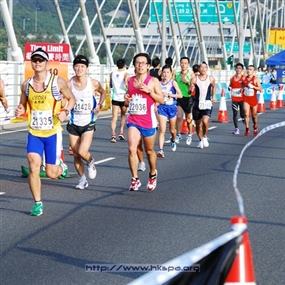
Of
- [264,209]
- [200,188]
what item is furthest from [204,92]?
[264,209]

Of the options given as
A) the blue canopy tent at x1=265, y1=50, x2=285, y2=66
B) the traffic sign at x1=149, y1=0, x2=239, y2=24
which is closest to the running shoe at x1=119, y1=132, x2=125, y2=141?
the blue canopy tent at x1=265, y1=50, x2=285, y2=66

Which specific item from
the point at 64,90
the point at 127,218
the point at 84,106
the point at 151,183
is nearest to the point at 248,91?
the point at 84,106

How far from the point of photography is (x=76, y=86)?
524 inches

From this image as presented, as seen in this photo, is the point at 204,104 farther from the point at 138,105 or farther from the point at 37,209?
the point at 37,209

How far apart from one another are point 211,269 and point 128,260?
435 centimetres

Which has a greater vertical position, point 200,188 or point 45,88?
point 45,88

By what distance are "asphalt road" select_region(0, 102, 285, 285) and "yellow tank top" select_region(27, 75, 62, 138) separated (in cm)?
90

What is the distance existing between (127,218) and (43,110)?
60.2 inches

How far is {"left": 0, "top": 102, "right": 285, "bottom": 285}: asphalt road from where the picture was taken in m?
8.12

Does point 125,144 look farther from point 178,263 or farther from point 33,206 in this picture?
point 178,263

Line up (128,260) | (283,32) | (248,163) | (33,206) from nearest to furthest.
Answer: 1. (128,260)
2. (33,206)
3. (248,163)
4. (283,32)

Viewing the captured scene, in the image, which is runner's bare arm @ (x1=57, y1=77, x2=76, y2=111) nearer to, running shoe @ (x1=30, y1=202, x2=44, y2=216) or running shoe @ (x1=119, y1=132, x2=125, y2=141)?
running shoe @ (x1=30, y1=202, x2=44, y2=216)

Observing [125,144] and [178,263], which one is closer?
[178,263]

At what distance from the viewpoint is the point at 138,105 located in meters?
12.7
